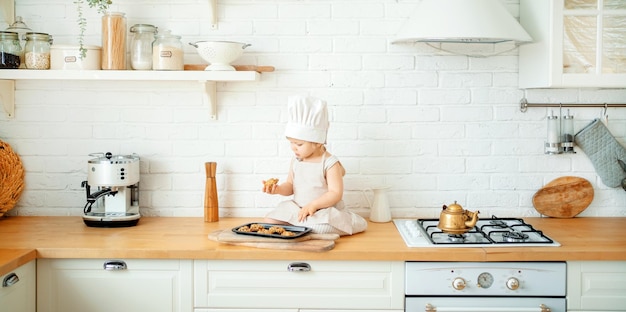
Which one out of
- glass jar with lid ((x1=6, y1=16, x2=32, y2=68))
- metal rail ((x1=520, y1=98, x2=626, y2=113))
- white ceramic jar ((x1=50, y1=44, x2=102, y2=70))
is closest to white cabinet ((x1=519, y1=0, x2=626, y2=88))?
metal rail ((x1=520, y1=98, x2=626, y2=113))

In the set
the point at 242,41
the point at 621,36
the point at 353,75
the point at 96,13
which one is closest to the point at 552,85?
the point at 621,36

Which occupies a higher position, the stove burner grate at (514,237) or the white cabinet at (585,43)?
the white cabinet at (585,43)

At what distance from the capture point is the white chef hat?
9.54 ft

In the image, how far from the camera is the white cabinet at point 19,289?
2.46m

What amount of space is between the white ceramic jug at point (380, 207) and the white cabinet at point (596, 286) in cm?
86

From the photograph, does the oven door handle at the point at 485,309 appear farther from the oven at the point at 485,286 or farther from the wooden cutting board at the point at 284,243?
the wooden cutting board at the point at 284,243

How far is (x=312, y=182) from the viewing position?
3047mm

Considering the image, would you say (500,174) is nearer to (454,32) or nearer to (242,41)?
(454,32)

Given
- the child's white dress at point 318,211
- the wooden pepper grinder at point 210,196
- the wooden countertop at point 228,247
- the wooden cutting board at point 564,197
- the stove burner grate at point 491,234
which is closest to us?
the wooden countertop at point 228,247

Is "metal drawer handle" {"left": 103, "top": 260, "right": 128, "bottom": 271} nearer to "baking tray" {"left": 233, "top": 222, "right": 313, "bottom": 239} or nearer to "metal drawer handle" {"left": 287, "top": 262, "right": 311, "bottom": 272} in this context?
"baking tray" {"left": 233, "top": 222, "right": 313, "bottom": 239}

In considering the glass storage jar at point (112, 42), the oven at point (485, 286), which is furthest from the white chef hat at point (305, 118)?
the glass storage jar at point (112, 42)

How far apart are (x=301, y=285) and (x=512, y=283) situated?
82 centimetres

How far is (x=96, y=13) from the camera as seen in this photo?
3.31 meters


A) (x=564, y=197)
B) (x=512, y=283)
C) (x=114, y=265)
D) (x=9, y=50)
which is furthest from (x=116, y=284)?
(x=564, y=197)
